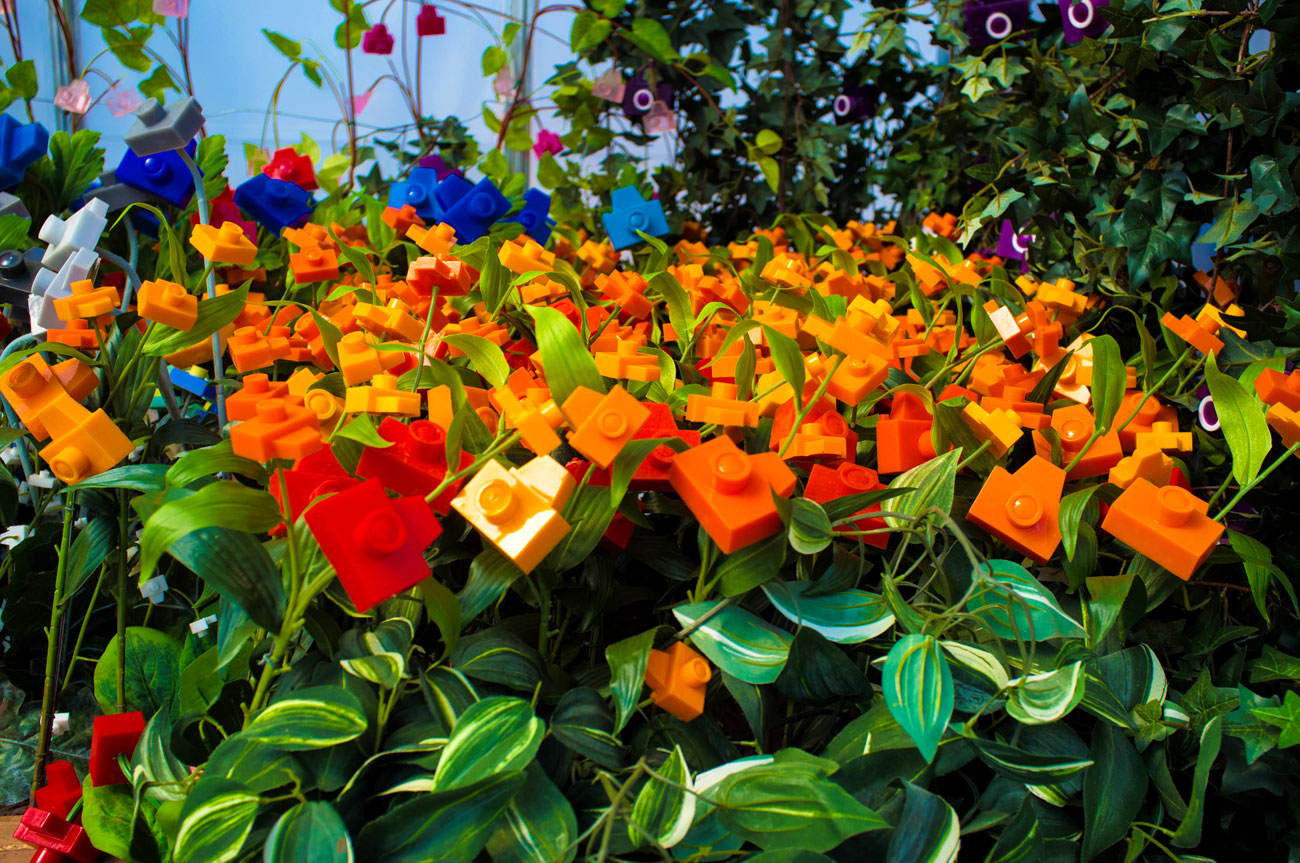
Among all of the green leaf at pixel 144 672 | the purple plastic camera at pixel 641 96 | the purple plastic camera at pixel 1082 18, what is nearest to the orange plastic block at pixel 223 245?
the green leaf at pixel 144 672

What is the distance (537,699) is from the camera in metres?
0.47

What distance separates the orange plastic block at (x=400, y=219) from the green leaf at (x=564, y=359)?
0.75 metres

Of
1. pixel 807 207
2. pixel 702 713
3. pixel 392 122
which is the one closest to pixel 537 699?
pixel 702 713

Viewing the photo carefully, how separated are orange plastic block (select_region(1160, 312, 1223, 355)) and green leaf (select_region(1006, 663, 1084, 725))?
42cm

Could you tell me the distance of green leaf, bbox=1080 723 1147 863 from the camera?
46 centimetres

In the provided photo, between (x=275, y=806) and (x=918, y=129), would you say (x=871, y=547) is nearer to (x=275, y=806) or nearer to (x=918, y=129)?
(x=275, y=806)

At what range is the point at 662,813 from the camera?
1.30ft

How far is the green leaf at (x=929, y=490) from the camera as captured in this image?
50cm

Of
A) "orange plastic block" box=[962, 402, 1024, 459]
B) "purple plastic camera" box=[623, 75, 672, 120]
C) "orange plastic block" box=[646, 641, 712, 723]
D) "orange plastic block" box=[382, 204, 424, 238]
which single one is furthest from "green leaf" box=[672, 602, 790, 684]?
"purple plastic camera" box=[623, 75, 672, 120]

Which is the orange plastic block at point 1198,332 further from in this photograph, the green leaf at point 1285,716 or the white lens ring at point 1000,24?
the white lens ring at point 1000,24

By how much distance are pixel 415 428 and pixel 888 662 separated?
1.01 feet

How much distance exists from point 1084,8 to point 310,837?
4.39 feet

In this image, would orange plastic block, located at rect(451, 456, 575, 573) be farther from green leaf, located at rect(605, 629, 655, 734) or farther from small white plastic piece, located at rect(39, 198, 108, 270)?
small white plastic piece, located at rect(39, 198, 108, 270)

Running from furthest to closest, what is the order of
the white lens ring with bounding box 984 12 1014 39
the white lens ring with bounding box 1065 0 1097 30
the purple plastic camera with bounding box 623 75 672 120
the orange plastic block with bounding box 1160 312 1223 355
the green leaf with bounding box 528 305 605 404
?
1. the purple plastic camera with bounding box 623 75 672 120
2. the white lens ring with bounding box 984 12 1014 39
3. the white lens ring with bounding box 1065 0 1097 30
4. the orange plastic block with bounding box 1160 312 1223 355
5. the green leaf with bounding box 528 305 605 404
